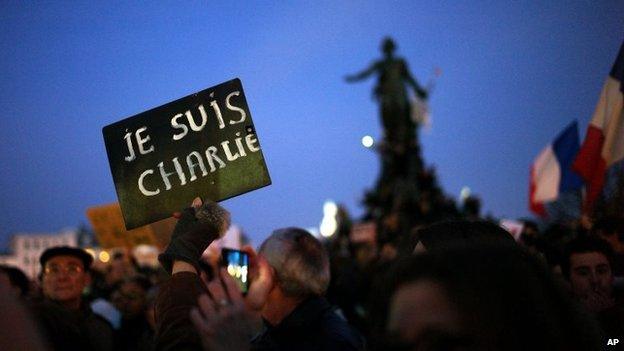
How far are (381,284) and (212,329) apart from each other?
1.40ft

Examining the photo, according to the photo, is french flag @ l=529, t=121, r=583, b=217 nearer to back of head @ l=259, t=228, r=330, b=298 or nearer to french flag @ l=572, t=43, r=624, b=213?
french flag @ l=572, t=43, r=624, b=213

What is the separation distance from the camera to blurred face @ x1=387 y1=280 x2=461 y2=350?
1072mm

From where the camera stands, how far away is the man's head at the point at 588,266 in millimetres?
3559

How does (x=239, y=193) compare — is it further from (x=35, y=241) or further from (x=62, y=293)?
(x=35, y=241)

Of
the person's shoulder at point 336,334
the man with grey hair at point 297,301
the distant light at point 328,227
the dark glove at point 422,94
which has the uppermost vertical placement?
the dark glove at point 422,94

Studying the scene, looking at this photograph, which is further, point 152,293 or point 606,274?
point 152,293

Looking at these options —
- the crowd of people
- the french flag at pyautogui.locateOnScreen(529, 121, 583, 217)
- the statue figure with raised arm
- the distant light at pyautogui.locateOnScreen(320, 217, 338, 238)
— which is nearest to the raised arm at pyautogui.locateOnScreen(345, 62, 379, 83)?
the statue figure with raised arm

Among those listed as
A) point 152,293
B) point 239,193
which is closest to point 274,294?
point 239,193

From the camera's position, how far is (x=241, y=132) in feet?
10.1

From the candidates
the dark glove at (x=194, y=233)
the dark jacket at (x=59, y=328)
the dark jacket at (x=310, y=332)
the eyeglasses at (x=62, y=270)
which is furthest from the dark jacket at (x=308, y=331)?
the eyeglasses at (x=62, y=270)

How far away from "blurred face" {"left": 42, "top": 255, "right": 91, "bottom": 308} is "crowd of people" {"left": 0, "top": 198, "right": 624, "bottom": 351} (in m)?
0.01

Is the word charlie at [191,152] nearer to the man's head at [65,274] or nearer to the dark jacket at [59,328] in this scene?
the dark jacket at [59,328]

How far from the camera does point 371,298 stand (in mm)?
1276

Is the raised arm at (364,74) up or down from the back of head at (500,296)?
up
